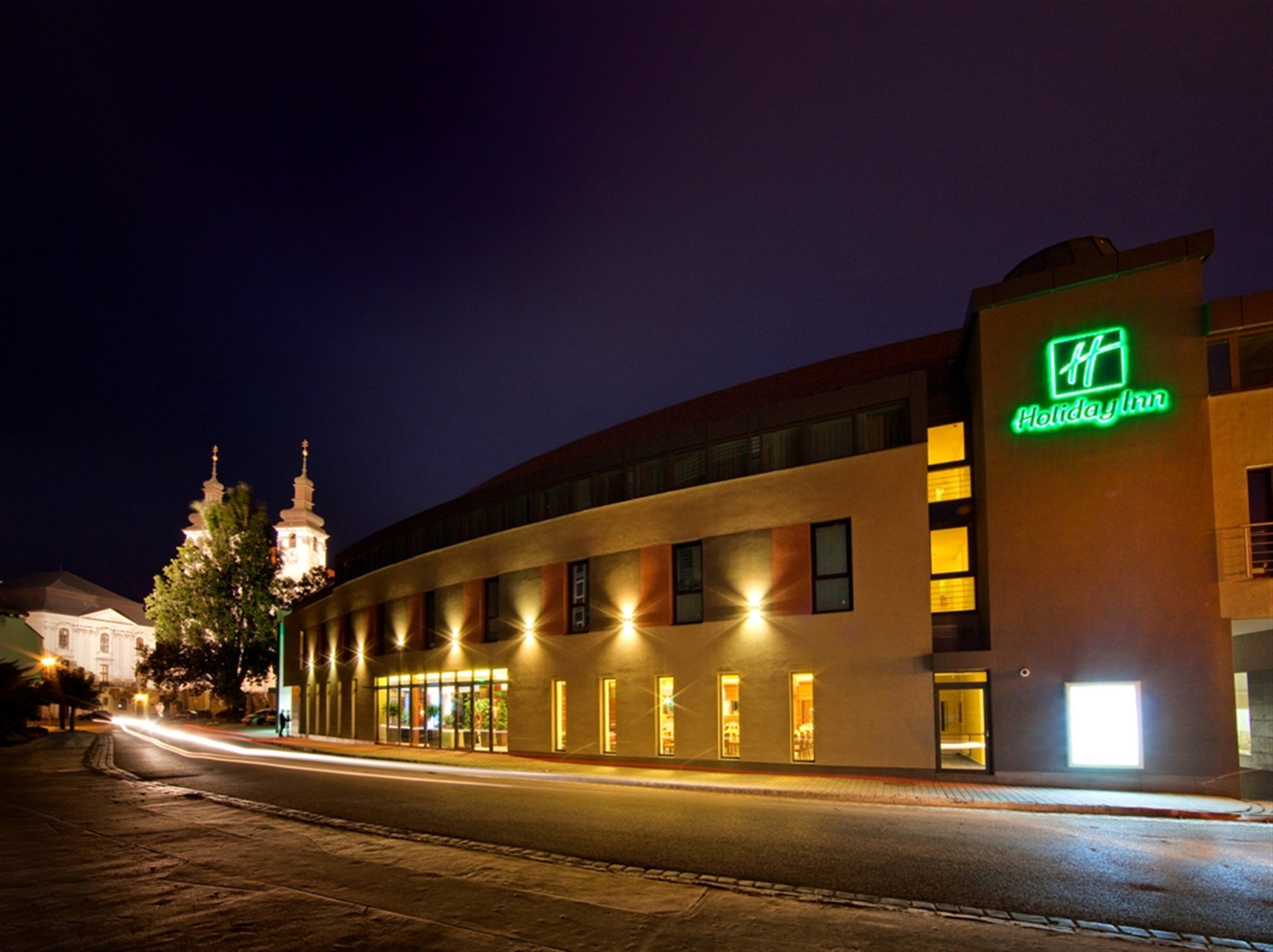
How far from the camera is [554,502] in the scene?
95.4 feet

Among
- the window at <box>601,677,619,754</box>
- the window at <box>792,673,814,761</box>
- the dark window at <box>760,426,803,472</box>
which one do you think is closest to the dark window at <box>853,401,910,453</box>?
the dark window at <box>760,426,803,472</box>

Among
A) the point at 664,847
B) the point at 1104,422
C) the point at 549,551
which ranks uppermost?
the point at 1104,422

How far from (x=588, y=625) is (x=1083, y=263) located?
16.0 m

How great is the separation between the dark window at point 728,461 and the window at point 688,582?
6.32 ft

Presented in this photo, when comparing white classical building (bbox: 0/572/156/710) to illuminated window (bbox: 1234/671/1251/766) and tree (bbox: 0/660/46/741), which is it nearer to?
tree (bbox: 0/660/46/741)

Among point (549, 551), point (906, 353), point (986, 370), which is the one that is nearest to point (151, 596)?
point (549, 551)

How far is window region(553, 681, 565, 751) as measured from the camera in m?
A: 27.0

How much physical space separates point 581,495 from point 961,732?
43.4ft

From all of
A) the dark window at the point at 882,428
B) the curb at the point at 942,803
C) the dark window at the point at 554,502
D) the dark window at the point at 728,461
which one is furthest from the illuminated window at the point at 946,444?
the dark window at the point at 554,502

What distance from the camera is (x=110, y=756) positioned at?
30641 mm

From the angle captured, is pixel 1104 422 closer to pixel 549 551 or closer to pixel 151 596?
pixel 549 551

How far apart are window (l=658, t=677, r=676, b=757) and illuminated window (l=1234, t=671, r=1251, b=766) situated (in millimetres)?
13238

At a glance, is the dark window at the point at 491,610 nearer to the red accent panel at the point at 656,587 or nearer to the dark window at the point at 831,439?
the red accent panel at the point at 656,587

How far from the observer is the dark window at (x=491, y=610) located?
30844 millimetres
